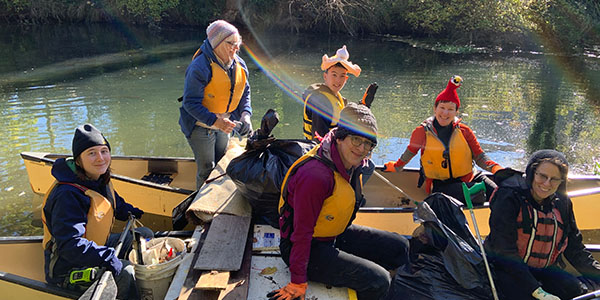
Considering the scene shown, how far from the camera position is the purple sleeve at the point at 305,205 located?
245cm

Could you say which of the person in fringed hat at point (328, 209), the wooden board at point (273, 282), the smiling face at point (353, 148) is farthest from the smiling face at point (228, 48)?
the wooden board at point (273, 282)

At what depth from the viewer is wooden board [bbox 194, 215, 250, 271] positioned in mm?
2824

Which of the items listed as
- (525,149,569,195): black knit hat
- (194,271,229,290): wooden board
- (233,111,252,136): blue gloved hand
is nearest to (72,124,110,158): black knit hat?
(194,271,229,290): wooden board

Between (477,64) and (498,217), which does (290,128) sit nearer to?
(498,217)

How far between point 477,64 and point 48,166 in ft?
48.4

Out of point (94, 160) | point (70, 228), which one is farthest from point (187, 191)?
point (70, 228)

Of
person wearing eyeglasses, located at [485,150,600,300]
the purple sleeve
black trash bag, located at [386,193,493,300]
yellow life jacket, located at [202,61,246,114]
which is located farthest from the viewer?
yellow life jacket, located at [202,61,246,114]

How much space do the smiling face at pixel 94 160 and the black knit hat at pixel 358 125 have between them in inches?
64.2

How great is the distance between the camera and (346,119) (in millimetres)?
2537

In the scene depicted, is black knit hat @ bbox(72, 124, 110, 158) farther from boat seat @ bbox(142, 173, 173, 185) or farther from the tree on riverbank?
the tree on riverbank

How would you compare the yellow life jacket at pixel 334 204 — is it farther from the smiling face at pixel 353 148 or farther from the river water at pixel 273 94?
the river water at pixel 273 94

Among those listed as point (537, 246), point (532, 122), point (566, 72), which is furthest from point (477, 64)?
point (537, 246)

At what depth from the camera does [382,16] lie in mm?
21203

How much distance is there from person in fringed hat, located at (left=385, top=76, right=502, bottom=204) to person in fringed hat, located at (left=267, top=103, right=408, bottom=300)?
75.6 inches
